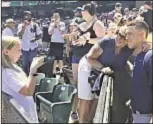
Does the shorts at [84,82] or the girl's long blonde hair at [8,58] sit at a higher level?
the girl's long blonde hair at [8,58]

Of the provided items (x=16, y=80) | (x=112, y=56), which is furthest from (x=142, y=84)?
(x=16, y=80)

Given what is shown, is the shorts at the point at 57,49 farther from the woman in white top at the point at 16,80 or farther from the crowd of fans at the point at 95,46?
the woman in white top at the point at 16,80

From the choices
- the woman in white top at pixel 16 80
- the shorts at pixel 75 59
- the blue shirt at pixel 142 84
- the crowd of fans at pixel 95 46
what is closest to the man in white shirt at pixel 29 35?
the crowd of fans at pixel 95 46

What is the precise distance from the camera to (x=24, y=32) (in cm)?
117

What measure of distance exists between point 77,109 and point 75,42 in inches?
9.4

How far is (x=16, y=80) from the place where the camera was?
0.86 meters

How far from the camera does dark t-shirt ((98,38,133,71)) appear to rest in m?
Answer: 1.12

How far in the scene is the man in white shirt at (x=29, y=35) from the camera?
115 centimetres

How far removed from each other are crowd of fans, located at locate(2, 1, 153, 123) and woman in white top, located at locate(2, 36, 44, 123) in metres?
0.11

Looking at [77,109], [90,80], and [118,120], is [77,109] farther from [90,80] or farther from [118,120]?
[118,120]

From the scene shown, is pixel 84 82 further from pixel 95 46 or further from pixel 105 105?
pixel 105 105

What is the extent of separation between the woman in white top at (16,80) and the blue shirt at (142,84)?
340 millimetres

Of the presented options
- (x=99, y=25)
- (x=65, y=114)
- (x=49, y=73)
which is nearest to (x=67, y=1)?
(x=99, y=25)

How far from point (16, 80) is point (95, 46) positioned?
1.24 ft
